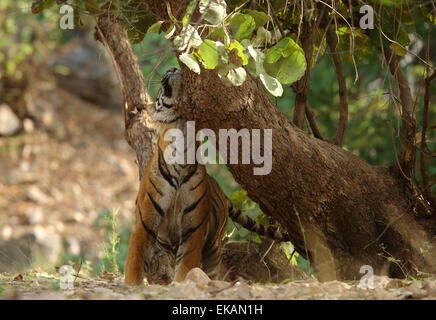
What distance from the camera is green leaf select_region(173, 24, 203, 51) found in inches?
139

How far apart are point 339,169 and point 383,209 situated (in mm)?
392

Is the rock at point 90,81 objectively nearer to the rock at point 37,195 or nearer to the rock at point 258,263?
the rock at point 37,195

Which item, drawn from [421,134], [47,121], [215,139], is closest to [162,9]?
[215,139]

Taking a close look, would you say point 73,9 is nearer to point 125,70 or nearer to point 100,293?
point 125,70

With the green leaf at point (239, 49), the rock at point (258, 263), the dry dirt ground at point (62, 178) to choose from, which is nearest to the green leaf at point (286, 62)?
the green leaf at point (239, 49)

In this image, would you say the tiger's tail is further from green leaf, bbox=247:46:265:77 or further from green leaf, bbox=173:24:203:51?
green leaf, bbox=173:24:203:51

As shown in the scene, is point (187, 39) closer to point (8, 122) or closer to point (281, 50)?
point (281, 50)

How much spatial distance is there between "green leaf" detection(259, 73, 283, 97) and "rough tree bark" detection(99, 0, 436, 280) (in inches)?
21.5

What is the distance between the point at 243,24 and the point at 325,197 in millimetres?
1282

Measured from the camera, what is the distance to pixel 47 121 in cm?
1401

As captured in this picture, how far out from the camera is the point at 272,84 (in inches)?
149

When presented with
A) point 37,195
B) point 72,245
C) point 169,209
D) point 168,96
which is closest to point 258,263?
point 169,209
